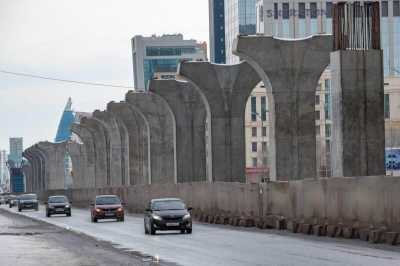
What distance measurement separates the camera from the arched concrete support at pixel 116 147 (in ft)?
311

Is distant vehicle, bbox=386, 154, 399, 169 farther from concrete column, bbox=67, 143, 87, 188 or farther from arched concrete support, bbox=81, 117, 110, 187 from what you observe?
concrete column, bbox=67, 143, 87, 188

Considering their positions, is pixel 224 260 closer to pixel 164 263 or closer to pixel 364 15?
pixel 164 263

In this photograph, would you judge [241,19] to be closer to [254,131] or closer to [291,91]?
[254,131]

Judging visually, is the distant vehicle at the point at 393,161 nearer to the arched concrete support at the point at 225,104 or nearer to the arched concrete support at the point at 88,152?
the arched concrete support at the point at 88,152

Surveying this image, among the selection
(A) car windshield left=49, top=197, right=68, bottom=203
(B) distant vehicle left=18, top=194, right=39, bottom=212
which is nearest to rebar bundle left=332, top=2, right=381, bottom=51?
(A) car windshield left=49, top=197, right=68, bottom=203

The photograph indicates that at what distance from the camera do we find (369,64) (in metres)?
38.1

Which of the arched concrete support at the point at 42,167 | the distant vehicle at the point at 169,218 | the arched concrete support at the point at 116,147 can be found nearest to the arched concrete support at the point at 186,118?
the arched concrete support at the point at 116,147

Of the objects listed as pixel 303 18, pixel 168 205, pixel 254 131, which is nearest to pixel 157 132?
pixel 168 205

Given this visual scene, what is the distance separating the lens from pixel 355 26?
3966 cm

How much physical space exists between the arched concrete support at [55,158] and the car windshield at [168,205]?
110m

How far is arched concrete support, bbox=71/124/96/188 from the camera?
115375mm

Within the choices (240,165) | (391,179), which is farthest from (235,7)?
(391,179)

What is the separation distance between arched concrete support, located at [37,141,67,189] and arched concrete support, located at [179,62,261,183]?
8704 centimetres

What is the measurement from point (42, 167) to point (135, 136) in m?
77.5
